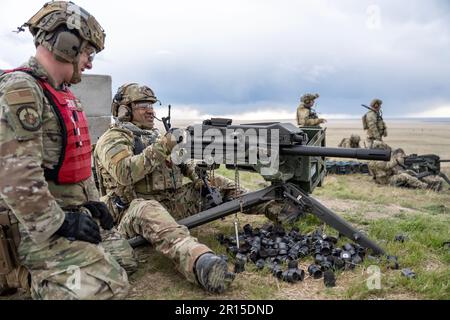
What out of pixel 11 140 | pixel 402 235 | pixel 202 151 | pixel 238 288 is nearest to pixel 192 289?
pixel 238 288

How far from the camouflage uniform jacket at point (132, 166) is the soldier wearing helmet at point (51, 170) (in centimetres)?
80

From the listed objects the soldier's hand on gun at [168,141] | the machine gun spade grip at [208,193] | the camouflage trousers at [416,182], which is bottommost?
the camouflage trousers at [416,182]

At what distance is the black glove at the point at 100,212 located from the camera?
4.00m

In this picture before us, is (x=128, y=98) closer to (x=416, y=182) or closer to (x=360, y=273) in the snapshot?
(x=360, y=273)

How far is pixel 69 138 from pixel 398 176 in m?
11.0

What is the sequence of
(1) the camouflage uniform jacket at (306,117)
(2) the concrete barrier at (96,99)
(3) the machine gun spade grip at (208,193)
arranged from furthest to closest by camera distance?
(1) the camouflage uniform jacket at (306,117) < (2) the concrete barrier at (96,99) < (3) the machine gun spade grip at (208,193)

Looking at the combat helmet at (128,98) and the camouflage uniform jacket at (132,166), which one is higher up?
the combat helmet at (128,98)

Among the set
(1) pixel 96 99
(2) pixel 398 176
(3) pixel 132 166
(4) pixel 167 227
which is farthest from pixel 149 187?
(2) pixel 398 176

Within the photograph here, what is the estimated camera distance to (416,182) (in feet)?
40.9

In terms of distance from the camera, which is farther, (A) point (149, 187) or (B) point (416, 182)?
(B) point (416, 182)

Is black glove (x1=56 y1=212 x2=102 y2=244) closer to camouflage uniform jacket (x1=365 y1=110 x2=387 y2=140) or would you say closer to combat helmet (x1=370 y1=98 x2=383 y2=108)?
camouflage uniform jacket (x1=365 y1=110 x2=387 y2=140)

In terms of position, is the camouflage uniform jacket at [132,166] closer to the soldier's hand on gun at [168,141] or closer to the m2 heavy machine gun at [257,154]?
the soldier's hand on gun at [168,141]

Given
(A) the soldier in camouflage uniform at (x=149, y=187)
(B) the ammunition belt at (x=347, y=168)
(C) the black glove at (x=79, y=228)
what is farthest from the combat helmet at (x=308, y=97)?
(C) the black glove at (x=79, y=228)

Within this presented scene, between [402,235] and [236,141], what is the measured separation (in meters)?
2.39
